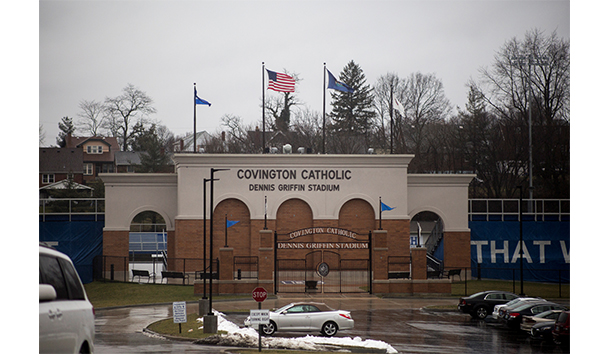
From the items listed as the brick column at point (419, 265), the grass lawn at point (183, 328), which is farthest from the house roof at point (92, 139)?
the grass lawn at point (183, 328)

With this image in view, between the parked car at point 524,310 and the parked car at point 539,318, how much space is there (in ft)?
2.76

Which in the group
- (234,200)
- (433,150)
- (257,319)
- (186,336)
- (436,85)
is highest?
(436,85)

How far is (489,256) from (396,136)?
29708mm

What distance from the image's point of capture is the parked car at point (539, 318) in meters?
24.9

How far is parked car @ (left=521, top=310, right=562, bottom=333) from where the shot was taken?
2488 centimetres

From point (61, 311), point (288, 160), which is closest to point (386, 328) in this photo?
point (61, 311)

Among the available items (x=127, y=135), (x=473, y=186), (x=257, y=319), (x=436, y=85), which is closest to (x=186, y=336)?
(x=257, y=319)

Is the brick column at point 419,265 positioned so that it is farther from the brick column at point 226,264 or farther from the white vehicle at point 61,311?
the white vehicle at point 61,311

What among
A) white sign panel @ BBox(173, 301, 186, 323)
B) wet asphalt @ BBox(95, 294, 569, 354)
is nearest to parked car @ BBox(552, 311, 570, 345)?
wet asphalt @ BBox(95, 294, 569, 354)

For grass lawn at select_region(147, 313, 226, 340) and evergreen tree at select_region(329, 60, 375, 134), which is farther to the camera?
evergreen tree at select_region(329, 60, 375, 134)

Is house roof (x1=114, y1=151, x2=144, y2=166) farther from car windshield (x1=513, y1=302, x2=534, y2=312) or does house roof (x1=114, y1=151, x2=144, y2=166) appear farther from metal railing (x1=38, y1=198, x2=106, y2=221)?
car windshield (x1=513, y1=302, x2=534, y2=312)

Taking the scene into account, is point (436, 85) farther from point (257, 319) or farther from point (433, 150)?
point (257, 319)

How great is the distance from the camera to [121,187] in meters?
43.0

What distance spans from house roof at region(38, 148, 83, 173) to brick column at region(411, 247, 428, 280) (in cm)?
6135
